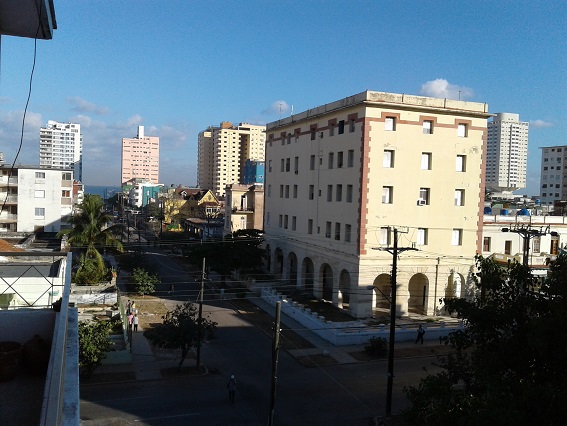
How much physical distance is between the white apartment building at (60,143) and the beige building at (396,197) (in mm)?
171642

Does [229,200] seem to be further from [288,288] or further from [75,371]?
[75,371]

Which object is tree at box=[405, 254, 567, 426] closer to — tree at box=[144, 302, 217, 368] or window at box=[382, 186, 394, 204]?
tree at box=[144, 302, 217, 368]

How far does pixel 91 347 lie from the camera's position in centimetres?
2134

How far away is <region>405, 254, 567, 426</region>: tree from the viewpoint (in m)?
8.07

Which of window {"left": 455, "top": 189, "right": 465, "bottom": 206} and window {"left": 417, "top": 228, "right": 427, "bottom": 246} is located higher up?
window {"left": 455, "top": 189, "right": 465, "bottom": 206}

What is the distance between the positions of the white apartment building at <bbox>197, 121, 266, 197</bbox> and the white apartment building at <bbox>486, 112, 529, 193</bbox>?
72.5m

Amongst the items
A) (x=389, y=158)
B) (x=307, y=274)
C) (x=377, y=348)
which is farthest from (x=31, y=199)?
(x=377, y=348)

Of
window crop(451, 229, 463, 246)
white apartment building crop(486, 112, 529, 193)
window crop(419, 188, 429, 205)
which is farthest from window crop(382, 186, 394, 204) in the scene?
white apartment building crop(486, 112, 529, 193)

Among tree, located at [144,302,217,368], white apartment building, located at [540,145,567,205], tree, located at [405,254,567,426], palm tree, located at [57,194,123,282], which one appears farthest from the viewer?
white apartment building, located at [540,145,567,205]

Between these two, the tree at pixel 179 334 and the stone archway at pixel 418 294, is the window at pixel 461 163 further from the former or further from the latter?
the tree at pixel 179 334

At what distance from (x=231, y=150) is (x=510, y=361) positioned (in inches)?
6070

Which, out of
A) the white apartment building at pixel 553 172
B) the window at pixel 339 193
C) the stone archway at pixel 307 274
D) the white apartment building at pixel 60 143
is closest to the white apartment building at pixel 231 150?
the white apartment building at pixel 60 143

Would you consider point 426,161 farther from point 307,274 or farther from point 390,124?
point 307,274

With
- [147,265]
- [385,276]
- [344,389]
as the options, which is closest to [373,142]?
[385,276]
